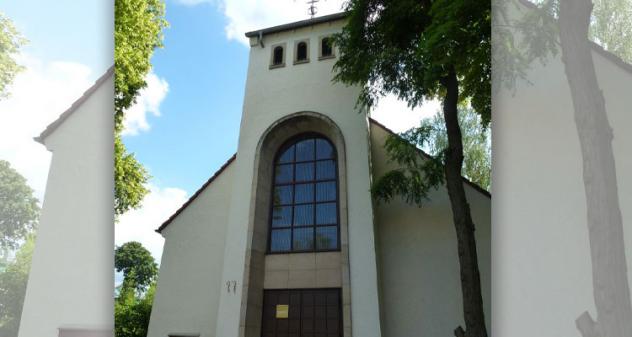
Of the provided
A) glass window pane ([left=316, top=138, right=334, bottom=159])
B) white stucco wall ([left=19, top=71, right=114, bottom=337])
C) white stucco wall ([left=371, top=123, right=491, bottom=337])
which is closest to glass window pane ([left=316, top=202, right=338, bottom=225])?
white stucco wall ([left=371, top=123, right=491, bottom=337])

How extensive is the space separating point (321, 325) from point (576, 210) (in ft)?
22.5

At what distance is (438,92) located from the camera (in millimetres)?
10656

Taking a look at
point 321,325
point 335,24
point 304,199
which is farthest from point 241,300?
point 335,24

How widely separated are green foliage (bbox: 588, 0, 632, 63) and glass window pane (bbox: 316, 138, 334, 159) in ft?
23.4

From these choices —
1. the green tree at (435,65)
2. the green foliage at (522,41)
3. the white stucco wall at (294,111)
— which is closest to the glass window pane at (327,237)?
the white stucco wall at (294,111)

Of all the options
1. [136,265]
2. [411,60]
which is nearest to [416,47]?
[411,60]

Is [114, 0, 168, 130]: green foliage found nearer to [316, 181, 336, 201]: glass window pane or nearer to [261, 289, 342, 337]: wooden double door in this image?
[316, 181, 336, 201]: glass window pane

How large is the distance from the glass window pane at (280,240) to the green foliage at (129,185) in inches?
171

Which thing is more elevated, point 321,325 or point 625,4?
point 625,4

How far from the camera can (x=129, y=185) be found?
39.2 feet

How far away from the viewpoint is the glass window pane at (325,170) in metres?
11.4

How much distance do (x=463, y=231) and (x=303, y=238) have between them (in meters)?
4.48

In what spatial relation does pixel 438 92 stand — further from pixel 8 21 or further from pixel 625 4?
pixel 8 21

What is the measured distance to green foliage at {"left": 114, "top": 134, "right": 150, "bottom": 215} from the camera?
1115cm
